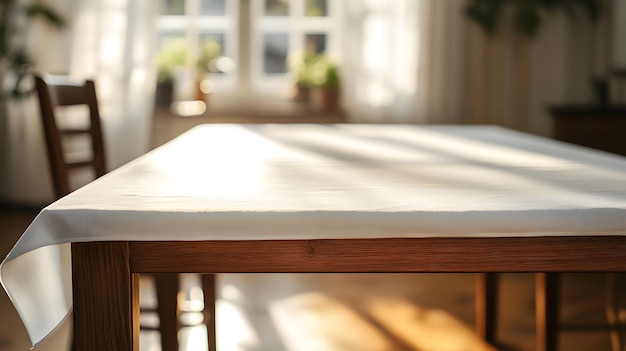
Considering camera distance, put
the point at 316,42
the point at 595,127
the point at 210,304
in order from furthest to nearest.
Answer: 1. the point at 316,42
2. the point at 595,127
3. the point at 210,304

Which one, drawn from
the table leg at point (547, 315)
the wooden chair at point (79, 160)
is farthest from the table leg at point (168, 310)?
the table leg at point (547, 315)

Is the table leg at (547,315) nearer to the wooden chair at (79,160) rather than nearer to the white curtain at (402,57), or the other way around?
the wooden chair at (79,160)

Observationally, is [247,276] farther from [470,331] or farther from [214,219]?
[214,219]

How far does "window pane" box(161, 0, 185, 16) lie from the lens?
5379mm

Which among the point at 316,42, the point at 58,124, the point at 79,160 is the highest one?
the point at 316,42

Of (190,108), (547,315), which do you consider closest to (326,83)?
(190,108)

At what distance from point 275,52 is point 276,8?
0.29 metres

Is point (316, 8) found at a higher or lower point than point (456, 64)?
higher

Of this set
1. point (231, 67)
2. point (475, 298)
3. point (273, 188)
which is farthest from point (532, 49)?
point (273, 188)

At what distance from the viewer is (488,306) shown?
9.05 ft

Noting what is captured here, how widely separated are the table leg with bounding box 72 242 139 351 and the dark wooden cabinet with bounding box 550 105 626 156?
135 inches

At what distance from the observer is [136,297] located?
113 cm

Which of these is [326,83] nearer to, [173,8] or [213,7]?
[213,7]

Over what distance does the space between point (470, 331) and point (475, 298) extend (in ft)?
1.74
